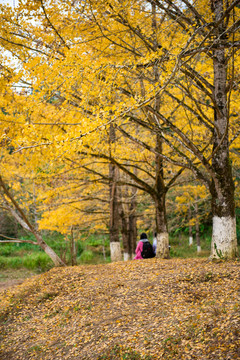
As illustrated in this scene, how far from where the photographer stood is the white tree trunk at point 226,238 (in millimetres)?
5262

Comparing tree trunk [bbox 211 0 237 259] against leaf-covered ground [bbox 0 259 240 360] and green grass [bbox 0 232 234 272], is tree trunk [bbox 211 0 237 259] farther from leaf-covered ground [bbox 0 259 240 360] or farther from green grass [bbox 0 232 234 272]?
green grass [bbox 0 232 234 272]

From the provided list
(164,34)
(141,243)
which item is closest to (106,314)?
(141,243)

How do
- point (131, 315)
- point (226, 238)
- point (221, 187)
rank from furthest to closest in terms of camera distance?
point (221, 187)
point (226, 238)
point (131, 315)

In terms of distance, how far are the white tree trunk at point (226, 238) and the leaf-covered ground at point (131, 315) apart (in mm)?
243

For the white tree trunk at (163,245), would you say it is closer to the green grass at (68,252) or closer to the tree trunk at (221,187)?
the tree trunk at (221,187)

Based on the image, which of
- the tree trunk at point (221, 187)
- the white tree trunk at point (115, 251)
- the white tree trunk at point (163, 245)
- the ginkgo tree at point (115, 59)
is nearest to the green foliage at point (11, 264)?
the white tree trunk at point (115, 251)

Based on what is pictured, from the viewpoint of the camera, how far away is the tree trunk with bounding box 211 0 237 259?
17.3ft

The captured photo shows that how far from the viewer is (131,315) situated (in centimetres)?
409

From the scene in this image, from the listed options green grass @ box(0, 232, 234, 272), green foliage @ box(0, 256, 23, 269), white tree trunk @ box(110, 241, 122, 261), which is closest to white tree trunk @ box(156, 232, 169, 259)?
white tree trunk @ box(110, 241, 122, 261)

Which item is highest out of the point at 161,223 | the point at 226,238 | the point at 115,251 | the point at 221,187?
the point at 221,187

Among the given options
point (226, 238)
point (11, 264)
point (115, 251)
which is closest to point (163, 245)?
point (115, 251)

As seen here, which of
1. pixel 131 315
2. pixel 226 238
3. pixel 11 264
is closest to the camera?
pixel 131 315

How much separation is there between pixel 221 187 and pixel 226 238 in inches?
35.3

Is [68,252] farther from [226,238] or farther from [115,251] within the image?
[226,238]
